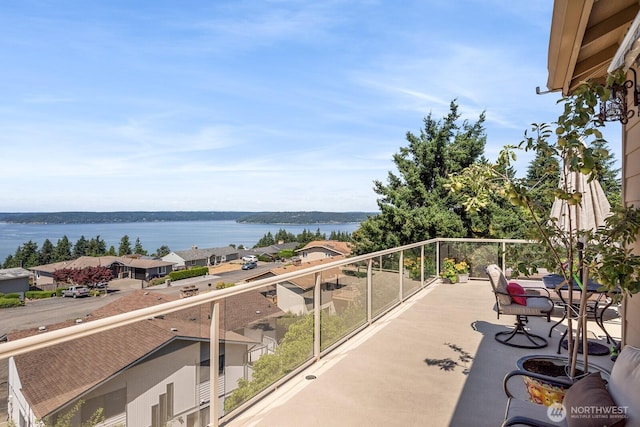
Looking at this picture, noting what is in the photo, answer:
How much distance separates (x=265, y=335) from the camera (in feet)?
10.6

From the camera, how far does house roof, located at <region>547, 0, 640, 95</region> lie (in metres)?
2.43

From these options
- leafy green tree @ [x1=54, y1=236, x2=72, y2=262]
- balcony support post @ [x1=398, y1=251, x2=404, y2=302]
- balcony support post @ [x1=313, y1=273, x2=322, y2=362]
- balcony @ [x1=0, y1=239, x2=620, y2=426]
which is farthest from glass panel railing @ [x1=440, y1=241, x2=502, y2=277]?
leafy green tree @ [x1=54, y1=236, x2=72, y2=262]

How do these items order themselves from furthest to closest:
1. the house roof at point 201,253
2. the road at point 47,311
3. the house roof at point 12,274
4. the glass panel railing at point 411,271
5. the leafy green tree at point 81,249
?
1. the leafy green tree at point 81,249
2. the house roof at point 201,253
3. the house roof at point 12,274
4. the road at point 47,311
5. the glass panel railing at point 411,271

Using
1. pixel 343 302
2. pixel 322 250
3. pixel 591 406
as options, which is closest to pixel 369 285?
pixel 343 302

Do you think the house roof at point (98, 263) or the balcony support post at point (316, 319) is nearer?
the balcony support post at point (316, 319)

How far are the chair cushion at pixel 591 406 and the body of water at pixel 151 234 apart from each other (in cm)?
7329

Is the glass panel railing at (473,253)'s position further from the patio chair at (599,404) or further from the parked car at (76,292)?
the parked car at (76,292)

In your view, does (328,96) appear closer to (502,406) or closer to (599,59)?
(599,59)

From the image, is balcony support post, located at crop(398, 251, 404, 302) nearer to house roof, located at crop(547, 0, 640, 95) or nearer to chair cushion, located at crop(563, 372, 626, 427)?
house roof, located at crop(547, 0, 640, 95)

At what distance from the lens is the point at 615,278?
2.13 metres

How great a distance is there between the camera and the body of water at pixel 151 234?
96750 millimetres

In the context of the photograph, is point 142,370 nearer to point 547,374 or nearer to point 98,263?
point 547,374

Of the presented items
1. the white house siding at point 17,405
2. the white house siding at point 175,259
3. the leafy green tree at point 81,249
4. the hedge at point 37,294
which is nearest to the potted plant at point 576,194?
the white house siding at point 17,405

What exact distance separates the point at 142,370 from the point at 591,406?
2.38 meters
